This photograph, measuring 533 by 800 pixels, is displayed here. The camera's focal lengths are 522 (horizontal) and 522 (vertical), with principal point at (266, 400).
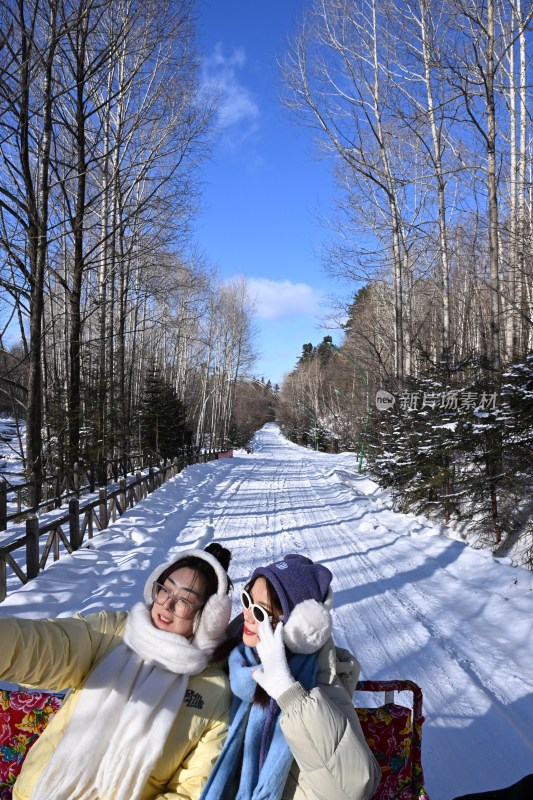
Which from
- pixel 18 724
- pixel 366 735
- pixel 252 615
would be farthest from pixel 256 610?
pixel 18 724

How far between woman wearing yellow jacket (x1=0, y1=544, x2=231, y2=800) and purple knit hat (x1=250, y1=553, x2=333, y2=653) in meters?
0.35

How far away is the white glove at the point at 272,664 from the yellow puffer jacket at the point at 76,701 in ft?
1.27

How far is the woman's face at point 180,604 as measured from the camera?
222cm

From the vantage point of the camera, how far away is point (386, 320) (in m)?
29.4

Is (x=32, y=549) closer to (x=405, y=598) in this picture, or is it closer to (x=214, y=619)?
(x=405, y=598)

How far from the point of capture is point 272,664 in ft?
6.01

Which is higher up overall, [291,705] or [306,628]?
[306,628]

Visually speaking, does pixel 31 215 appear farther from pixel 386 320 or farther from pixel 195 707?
pixel 386 320

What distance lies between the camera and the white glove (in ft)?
5.88

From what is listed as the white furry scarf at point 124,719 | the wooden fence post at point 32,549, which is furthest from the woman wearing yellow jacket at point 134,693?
the wooden fence post at point 32,549

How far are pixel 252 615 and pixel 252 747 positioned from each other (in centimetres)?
49

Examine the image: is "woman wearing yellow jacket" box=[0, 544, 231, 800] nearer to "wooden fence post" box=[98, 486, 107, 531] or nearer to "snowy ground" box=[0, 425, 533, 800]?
"snowy ground" box=[0, 425, 533, 800]

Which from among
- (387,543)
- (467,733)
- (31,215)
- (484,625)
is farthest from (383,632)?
(31,215)

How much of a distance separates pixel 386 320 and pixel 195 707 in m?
28.7
